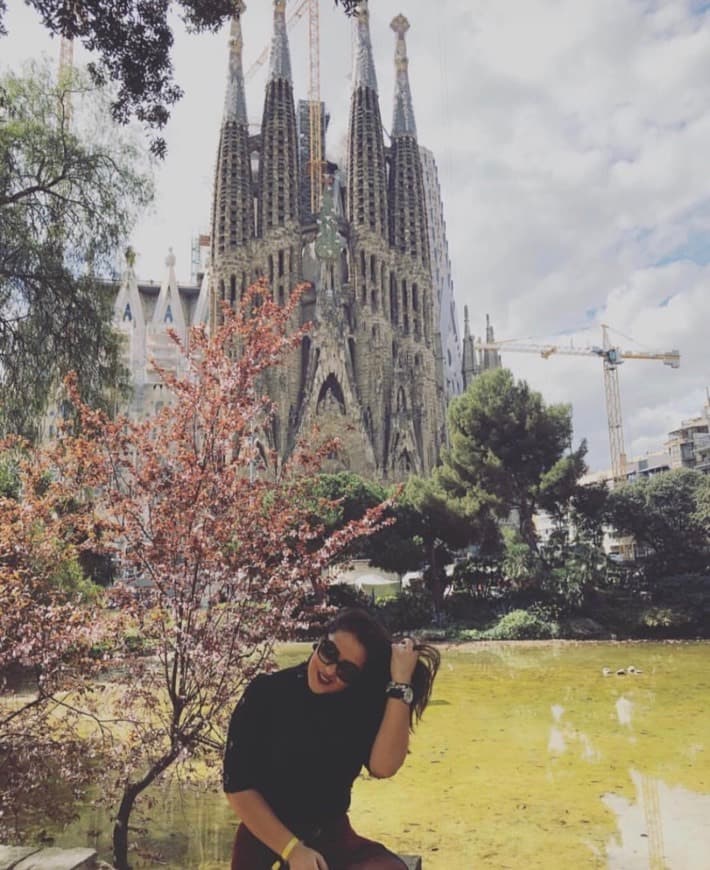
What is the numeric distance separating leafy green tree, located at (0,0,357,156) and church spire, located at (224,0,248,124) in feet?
147

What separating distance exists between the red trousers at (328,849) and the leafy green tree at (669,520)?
74.2ft

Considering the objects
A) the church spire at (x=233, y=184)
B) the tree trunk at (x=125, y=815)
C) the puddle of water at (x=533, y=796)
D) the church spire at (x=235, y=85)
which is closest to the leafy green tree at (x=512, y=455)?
the puddle of water at (x=533, y=796)

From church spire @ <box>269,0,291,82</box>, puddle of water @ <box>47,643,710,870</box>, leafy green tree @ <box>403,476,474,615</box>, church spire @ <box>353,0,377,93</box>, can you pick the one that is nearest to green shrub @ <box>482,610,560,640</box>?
leafy green tree @ <box>403,476,474,615</box>

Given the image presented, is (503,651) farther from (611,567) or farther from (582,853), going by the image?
(582,853)

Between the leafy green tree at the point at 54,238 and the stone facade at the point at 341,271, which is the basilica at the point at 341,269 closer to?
the stone facade at the point at 341,271

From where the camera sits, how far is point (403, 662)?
2.06 m

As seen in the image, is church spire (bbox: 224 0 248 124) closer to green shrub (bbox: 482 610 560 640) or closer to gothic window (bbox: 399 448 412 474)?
gothic window (bbox: 399 448 412 474)

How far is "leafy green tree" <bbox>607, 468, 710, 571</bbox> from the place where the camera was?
22.5 meters

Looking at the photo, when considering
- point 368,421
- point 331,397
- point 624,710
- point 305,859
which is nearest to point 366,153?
point 331,397

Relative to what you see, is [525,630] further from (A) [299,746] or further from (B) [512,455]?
(A) [299,746]

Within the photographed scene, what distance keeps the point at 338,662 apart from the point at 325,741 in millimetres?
221

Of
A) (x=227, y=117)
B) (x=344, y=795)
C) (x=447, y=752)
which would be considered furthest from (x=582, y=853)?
(x=227, y=117)

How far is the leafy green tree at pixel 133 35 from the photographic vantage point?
15.0 feet

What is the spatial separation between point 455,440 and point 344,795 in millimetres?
22617
